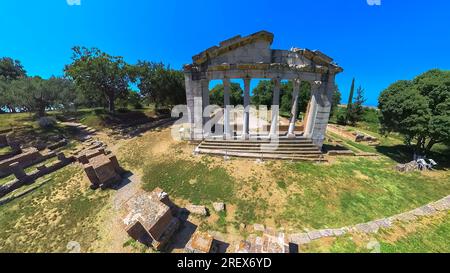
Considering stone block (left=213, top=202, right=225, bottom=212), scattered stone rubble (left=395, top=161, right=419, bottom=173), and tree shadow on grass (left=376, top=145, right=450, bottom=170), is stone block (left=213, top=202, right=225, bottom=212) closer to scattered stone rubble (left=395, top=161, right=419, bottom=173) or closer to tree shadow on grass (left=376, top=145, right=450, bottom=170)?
scattered stone rubble (left=395, top=161, right=419, bottom=173)

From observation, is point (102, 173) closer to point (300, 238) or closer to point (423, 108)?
point (300, 238)

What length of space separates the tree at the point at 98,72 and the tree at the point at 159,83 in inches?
106

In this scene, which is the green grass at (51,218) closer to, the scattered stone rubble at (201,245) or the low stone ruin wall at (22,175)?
the low stone ruin wall at (22,175)

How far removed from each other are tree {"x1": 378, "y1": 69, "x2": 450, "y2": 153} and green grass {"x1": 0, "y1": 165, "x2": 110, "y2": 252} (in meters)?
→ 20.7

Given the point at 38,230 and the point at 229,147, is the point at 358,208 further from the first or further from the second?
the point at 38,230

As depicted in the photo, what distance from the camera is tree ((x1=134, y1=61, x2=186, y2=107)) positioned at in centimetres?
2629

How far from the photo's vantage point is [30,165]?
12.3m

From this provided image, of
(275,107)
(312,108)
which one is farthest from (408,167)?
(275,107)

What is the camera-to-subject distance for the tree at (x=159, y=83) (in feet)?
86.3

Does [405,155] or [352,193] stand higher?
[405,155]

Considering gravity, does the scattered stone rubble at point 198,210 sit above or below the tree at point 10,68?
below

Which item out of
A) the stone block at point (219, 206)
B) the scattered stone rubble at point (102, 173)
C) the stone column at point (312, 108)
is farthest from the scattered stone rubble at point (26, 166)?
the stone column at point (312, 108)

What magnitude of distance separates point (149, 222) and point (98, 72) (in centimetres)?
2199

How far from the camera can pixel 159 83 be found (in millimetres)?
27453
